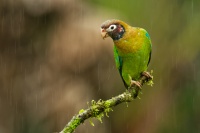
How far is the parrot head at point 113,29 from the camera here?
377cm

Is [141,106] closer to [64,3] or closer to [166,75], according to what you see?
[166,75]

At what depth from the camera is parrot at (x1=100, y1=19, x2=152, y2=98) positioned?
3.94 m

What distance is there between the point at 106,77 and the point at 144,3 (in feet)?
9.20

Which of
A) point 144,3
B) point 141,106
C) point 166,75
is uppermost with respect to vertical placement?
point 144,3

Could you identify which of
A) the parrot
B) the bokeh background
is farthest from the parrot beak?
the bokeh background

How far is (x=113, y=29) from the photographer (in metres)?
3.91

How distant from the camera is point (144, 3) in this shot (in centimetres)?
1230

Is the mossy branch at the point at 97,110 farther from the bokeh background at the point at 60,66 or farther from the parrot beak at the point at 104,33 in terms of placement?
the bokeh background at the point at 60,66

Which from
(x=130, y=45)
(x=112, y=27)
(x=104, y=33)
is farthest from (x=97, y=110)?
(x=130, y=45)

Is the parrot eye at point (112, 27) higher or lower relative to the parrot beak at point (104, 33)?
higher

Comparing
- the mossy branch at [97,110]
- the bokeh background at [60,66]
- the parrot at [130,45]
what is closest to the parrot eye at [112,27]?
the parrot at [130,45]

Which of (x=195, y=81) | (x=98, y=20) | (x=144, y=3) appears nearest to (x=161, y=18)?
(x=144, y=3)

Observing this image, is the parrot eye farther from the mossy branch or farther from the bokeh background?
the bokeh background

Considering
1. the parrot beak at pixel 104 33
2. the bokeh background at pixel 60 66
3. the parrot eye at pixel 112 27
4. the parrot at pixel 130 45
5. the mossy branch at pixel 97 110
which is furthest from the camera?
the bokeh background at pixel 60 66
